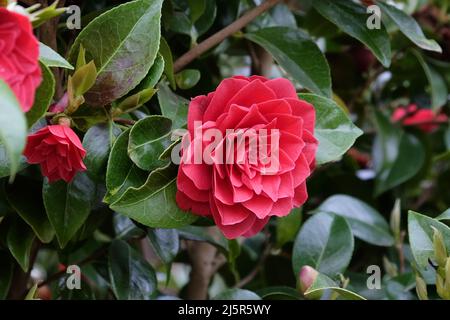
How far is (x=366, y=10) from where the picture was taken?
3.29 ft

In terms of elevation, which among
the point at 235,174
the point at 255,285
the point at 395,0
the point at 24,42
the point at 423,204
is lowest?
the point at 423,204

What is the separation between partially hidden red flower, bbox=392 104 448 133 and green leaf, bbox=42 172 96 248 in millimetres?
864

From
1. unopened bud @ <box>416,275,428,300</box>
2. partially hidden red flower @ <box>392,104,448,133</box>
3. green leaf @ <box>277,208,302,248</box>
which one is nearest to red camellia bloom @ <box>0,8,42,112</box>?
unopened bud @ <box>416,275,428,300</box>

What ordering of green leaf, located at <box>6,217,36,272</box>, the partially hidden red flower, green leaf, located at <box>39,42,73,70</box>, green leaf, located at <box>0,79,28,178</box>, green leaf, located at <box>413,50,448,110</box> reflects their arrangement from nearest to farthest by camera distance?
green leaf, located at <box>0,79,28,178</box> < green leaf, located at <box>39,42,73,70</box> < green leaf, located at <box>6,217,36,272</box> < green leaf, located at <box>413,50,448,110</box> < the partially hidden red flower

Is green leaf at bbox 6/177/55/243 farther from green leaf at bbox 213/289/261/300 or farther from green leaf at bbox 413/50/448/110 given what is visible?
green leaf at bbox 413/50/448/110

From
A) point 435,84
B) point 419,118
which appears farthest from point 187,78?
point 419,118

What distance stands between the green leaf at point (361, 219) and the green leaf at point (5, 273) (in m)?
0.50

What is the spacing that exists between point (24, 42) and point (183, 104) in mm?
317

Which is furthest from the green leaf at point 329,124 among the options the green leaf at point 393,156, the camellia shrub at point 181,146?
the green leaf at point 393,156

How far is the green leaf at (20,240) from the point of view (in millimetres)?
864

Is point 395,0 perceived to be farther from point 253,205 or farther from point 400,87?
point 253,205

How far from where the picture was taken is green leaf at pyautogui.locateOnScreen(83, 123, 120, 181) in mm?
772

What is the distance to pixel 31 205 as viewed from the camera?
2.78 ft

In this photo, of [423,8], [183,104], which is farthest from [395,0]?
[183,104]
